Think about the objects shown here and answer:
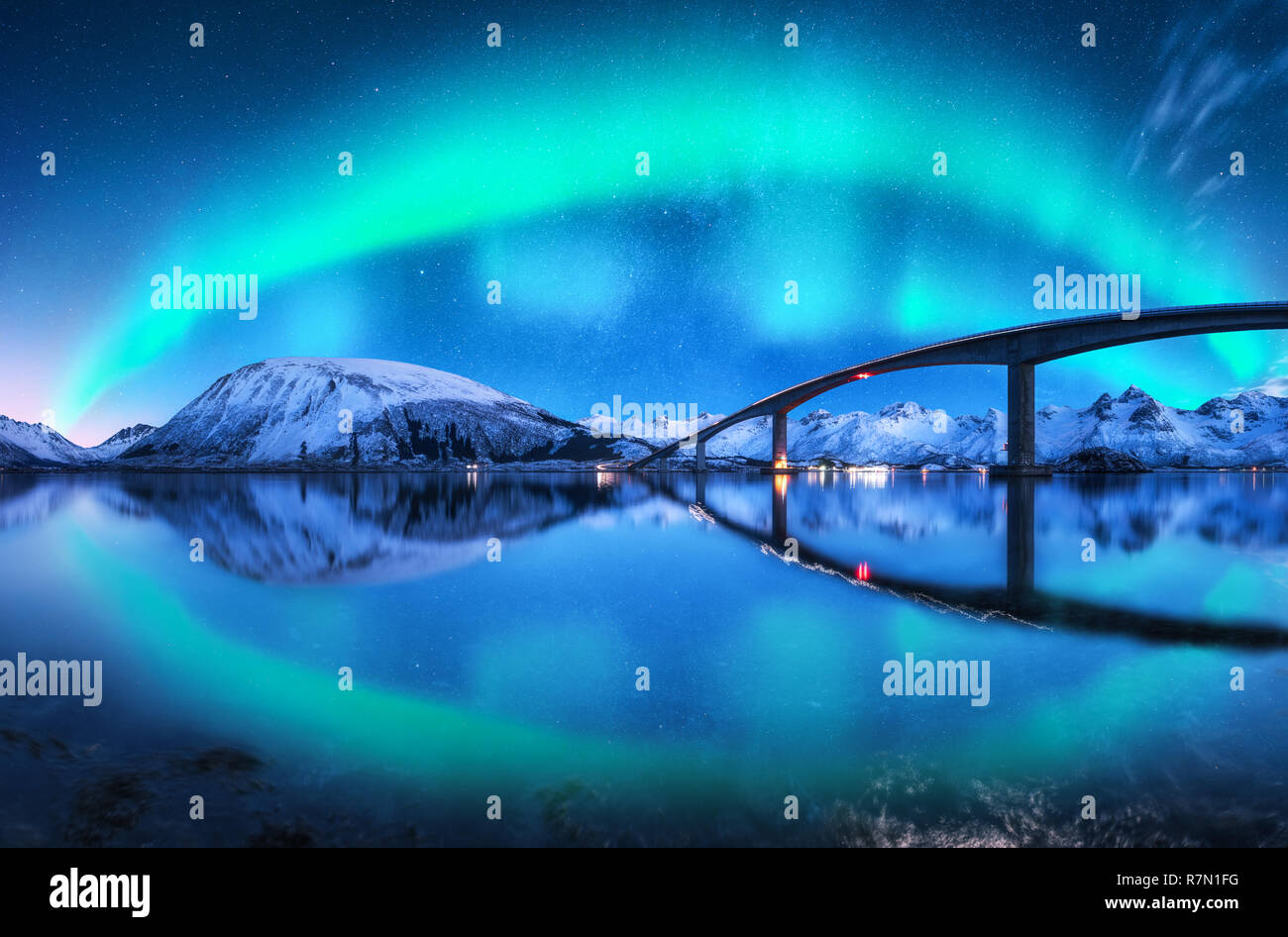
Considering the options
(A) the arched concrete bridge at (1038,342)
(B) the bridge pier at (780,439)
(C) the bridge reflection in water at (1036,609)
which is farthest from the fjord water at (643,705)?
(B) the bridge pier at (780,439)

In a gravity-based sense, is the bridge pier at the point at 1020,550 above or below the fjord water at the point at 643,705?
above

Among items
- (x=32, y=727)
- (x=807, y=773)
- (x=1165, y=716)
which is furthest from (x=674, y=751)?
(x=32, y=727)

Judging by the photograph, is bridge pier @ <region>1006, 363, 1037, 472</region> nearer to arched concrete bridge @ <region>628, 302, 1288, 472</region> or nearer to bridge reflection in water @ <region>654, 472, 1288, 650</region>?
arched concrete bridge @ <region>628, 302, 1288, 472</region>

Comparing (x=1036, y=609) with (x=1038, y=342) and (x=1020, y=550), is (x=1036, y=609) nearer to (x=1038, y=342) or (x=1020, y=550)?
(x=1020, y=550)

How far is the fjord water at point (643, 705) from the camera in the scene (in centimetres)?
418

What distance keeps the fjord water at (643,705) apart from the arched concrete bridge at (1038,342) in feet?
185

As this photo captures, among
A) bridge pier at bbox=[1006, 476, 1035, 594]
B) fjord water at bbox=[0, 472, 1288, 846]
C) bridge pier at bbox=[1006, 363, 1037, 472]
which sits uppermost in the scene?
bridge pier at bbox=[1006, 363, 1037, 472]

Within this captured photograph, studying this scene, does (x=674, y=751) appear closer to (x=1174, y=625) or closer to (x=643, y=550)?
(x=1174, y=625)

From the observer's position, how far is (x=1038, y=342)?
63.0 m

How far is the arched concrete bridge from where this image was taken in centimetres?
5184

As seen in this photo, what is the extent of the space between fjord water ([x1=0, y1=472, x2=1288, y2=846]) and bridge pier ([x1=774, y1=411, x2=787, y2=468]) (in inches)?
3597

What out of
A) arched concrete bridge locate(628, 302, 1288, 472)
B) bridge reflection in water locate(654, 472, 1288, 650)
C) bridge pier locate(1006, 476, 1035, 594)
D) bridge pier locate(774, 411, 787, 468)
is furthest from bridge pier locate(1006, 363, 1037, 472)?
bridge reflection in water locate(654, 472, 1288, 650)

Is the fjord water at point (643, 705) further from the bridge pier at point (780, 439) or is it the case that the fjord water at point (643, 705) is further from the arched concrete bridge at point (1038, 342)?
the bridge pier at point (780, 439)
